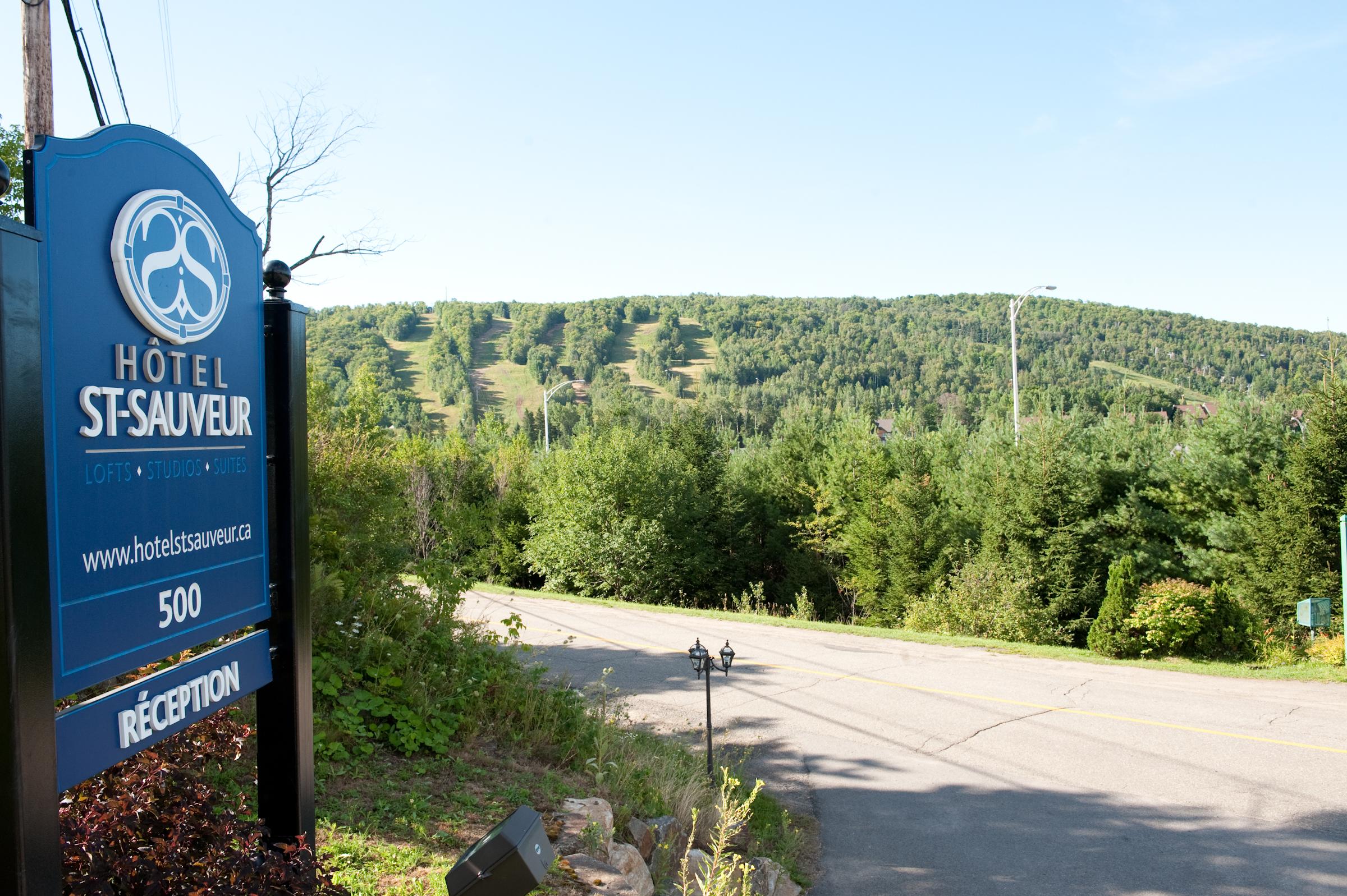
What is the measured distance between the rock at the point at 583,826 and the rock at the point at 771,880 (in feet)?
3.39

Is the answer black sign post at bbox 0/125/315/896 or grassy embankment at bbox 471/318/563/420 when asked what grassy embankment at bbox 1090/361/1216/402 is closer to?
grassy embankment at bbox 471/318/563/420

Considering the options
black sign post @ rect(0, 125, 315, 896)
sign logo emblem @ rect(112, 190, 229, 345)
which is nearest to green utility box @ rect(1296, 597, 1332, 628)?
black sign post @ rect(0, 125, 315, 896)

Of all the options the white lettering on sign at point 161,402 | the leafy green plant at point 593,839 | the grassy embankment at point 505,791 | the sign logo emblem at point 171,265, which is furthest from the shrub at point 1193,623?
the sign logo emblem at point 171,265

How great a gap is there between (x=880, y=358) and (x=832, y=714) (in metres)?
97.8

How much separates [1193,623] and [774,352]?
354 ft

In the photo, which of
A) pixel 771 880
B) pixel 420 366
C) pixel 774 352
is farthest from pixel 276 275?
pixel 420 366

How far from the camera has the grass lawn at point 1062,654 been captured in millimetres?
11820

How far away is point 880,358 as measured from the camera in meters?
104

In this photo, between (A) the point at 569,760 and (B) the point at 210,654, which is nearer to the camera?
(B) the point at 210,654

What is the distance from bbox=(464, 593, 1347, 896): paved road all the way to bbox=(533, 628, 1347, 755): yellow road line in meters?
0.04

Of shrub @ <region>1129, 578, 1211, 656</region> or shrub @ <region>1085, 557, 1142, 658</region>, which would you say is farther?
shrub @ <region>1085, 557, 1142, 658</region>

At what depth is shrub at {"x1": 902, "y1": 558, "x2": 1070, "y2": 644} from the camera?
58.4 feet

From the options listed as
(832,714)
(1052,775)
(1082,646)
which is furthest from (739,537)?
(1052,775)

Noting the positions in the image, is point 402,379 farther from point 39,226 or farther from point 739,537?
point 39,226
